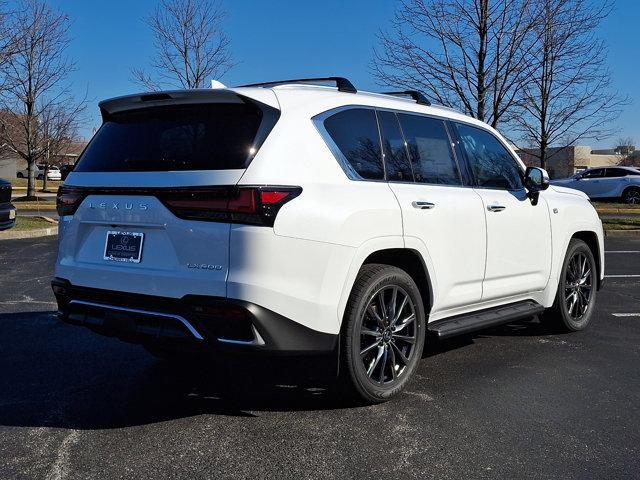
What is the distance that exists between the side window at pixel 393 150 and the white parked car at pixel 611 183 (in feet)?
78.2

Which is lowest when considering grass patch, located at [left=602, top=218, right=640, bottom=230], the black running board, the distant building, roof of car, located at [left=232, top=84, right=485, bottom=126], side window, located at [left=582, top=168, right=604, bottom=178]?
the black running board

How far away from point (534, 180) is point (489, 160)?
0.49 metres

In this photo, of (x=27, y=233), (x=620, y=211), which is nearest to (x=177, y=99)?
(x=27, y=233)

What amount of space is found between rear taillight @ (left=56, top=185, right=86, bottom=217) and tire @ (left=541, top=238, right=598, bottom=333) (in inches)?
163

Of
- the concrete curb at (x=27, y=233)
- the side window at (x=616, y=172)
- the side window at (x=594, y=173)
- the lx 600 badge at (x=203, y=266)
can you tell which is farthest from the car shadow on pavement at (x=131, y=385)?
the side window at (x=594, y=173)

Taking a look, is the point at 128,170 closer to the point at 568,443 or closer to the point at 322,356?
the point at 322,356

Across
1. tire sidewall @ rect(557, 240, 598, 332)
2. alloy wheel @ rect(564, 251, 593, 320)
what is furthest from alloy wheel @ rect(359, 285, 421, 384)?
alloy wheel @ rect(564, 251, 593, 320)

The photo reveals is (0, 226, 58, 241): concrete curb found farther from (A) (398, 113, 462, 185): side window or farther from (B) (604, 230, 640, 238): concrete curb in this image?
(B) (604, 230, 640, 238): concrete curb

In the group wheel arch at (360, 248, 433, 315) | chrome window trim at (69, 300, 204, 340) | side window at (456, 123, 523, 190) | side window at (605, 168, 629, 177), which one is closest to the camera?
chrome window trim at (69, 300, 204, 340)

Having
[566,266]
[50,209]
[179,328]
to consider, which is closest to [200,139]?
[179,328]

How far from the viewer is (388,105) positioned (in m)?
4.49

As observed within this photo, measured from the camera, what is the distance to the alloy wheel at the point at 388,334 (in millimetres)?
4027

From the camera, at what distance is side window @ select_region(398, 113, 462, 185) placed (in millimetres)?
4551

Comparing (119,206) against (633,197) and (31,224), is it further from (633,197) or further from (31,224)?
(633,197)
